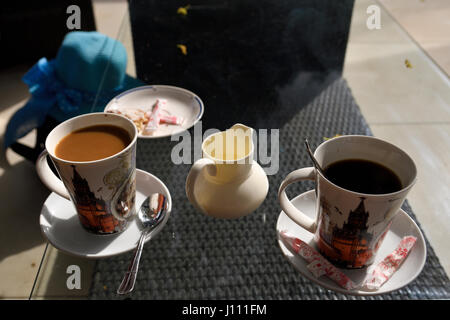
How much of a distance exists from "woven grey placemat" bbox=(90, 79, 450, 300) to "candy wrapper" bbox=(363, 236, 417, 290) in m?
0.02

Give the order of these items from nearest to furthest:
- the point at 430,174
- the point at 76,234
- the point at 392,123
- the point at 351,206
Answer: the point at 351,206 < the point at 76,234 < the point at 430,174 < the point at 392,123

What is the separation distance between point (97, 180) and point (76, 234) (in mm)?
109

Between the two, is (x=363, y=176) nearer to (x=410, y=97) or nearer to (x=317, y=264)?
(x=317, y=264)

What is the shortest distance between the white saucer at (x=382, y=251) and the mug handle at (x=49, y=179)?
0.29 metres

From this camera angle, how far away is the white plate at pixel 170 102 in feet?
2.41

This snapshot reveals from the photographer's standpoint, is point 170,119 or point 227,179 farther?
point 170,119

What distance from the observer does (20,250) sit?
0.71 meters

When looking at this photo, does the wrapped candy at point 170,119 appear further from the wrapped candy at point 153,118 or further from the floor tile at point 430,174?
the floor tile at point 430,174

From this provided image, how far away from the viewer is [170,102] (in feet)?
2.58

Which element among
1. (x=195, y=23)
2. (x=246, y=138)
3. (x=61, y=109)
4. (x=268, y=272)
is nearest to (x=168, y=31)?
(x=195, y=23)

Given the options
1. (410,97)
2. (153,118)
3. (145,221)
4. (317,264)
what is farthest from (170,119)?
(410,97)

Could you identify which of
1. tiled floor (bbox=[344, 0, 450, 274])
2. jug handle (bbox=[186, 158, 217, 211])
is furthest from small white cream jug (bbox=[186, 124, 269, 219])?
tiled floor (bbox=[344, 0, 450, 274])

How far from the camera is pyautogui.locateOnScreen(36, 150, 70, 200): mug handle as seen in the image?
20.3 inches
